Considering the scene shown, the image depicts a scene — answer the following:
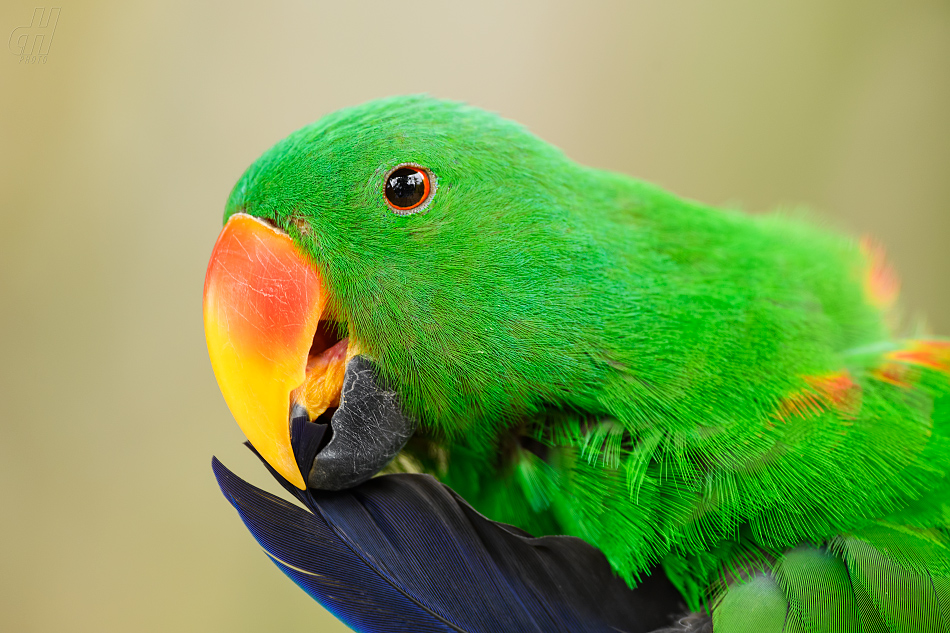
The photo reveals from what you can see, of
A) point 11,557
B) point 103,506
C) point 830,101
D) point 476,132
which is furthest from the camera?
point 830,101

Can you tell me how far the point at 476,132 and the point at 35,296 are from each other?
1.59 metres

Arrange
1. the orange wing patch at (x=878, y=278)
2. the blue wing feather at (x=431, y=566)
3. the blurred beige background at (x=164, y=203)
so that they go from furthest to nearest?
the blurred beige background at (x=164, y=203)
the orange wing patch at (x=878, y=278)
the blue wing feather at (x=431, y=566)

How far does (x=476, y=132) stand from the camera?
0.93 meters

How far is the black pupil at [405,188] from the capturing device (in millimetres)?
857

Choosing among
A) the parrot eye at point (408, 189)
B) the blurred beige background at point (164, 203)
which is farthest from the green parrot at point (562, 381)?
the blurred beige background at point (164, 203)

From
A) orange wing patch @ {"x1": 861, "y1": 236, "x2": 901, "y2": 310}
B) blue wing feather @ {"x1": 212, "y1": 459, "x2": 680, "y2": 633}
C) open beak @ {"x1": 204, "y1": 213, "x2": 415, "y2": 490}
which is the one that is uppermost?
orange wing patch @ {"x1": 861, "y1": 236, "x2": 901, "y2": 310}

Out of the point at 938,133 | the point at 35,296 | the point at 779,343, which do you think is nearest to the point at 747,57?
the point at 938,133

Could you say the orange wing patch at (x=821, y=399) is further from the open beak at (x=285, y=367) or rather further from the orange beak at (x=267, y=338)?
the orange beak at (x=267, y=338)

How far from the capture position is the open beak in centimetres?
84

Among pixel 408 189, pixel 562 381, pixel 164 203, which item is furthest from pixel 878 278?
pixel 164 203

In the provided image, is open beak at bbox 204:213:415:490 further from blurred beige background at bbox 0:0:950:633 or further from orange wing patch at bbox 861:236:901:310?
blurred beige background at bbox 0:0:950:633

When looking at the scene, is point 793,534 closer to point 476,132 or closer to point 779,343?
point 779,343

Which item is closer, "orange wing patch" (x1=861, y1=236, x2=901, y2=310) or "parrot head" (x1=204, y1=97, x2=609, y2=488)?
"parrot head" (x1=204, y1=97, x2=609, y2=488)

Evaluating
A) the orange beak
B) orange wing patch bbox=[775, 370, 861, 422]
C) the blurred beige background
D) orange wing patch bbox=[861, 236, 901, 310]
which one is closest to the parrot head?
the orange beak
